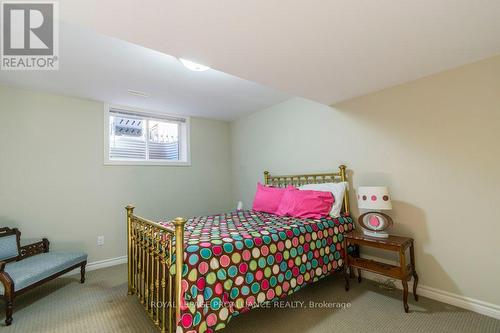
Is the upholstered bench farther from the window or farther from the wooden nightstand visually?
the wooden nightstand

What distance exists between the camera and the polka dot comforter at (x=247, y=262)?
1.50 metres

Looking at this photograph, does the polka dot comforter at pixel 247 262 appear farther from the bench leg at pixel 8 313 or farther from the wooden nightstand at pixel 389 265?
the bench leg at pixel 8 313

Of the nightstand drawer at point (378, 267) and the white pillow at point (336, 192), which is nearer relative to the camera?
the nightstand drawer at point (378, 267)

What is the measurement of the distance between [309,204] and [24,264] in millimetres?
3046

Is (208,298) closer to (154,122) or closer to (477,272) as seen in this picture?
(477,272)

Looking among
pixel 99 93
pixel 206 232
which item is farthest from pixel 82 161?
pixel 206 232

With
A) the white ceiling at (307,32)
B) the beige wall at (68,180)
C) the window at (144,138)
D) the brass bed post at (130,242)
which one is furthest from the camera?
the window at (144,138)

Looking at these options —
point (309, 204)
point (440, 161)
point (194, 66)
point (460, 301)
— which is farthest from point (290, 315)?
point (194, 66)

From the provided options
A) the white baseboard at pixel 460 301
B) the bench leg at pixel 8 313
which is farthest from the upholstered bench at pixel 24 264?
the white baseboard at pixel 460 301

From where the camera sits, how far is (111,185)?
11.0 ft

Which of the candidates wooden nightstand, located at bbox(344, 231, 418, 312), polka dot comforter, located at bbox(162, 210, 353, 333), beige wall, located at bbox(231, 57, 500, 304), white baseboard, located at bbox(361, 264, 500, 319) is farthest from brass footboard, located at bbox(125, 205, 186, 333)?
white baseboard, located at bbox(361, 264, 500, 319)

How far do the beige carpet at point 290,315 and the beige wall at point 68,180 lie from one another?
0.85 meters

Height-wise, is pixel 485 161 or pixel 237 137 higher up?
pixel 237 137

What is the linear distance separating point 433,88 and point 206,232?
258 centimetres
